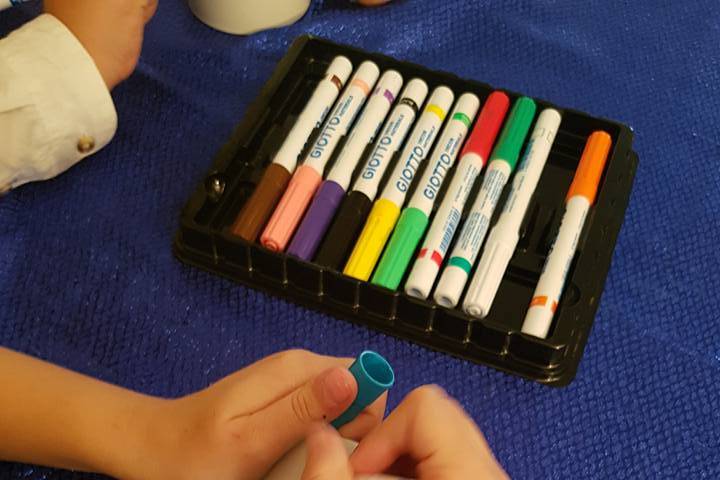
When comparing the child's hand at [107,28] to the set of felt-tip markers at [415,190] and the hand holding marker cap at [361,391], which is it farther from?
the hand holding marker cap at [361,391]

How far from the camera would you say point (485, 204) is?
485mm

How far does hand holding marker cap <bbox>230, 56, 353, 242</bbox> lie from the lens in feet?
1.53

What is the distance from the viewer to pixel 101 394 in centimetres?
38

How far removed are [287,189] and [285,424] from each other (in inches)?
7.1

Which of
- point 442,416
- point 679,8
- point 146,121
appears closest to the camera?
point 442,416

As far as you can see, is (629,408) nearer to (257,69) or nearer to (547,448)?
(547,448)

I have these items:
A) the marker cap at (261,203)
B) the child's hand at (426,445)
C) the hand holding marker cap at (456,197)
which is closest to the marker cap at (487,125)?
the hand holding marker cap at (456,197)

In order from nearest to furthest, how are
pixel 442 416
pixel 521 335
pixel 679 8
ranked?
pixel 442 416
pixel 521 335
pixel 679 8

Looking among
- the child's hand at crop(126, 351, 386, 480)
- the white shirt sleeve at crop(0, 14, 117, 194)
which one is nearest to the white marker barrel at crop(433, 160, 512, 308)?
the child's hand at crop(126, 351, 386, 480)

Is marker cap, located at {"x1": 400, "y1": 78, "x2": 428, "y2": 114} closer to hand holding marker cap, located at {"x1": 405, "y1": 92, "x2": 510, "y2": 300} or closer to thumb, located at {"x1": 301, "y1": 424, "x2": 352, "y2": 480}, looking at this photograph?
hand holding marker cap, located at {"x1": 405, "y1": 92, "x2": 510, "y2": 300}

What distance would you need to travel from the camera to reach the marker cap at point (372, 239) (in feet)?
1.49

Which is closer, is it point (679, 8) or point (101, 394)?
point (101, 394)

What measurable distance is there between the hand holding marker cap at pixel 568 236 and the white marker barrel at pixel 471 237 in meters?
0.04

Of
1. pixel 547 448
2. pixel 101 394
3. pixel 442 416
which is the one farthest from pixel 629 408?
pixel 101 394
